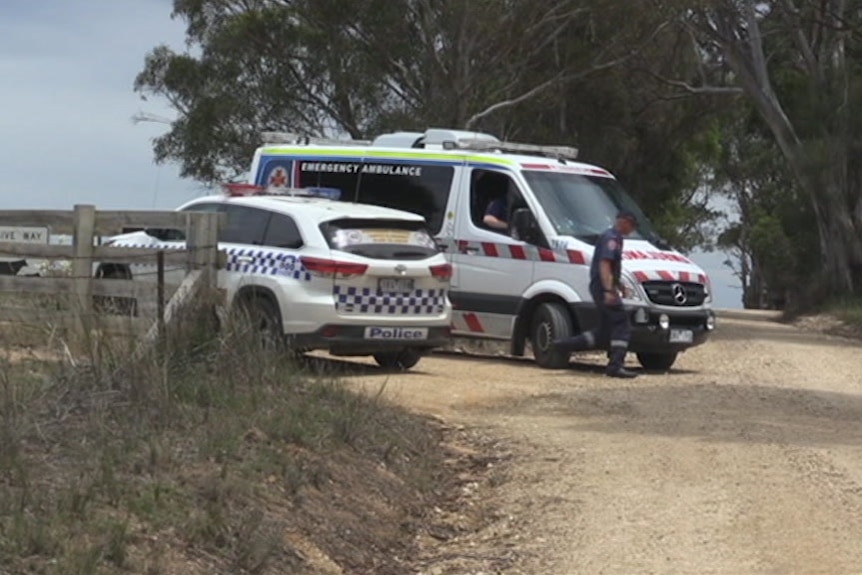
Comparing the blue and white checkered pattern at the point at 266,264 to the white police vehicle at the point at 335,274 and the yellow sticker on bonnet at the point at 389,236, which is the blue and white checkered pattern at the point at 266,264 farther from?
the yellow sticker on bonnet at the point at 389,236

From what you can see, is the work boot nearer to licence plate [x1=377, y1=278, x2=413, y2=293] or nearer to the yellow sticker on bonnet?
licence plate [x1=377, y1=278, x2=413, y2=293]

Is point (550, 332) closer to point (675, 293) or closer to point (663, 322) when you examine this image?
point (663, 322)

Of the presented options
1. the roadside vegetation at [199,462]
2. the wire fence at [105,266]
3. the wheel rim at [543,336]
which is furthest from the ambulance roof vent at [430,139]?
the roadside vegetation at [199,462]

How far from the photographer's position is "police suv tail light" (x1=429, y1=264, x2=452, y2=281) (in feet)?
50.6

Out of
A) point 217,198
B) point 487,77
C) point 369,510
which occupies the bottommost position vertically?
point 369,510

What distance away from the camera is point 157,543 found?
275 inches

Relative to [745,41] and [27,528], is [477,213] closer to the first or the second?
[27,528]

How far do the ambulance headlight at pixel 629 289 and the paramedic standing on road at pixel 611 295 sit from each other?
6.1 inches

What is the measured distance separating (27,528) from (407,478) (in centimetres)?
382

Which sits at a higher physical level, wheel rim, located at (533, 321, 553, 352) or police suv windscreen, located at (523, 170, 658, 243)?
police suv windscreen, located at (523, 170, 658, 243)

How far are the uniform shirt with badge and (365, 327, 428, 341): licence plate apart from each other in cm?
204

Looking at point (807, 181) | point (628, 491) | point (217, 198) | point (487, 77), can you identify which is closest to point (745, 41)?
point (807, 181)

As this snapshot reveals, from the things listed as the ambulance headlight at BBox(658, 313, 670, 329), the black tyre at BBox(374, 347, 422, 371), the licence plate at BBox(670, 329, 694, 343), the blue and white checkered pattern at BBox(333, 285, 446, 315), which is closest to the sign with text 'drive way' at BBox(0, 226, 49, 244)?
the blue and white checkered pattern at BBox(333, 285, 446, 315)

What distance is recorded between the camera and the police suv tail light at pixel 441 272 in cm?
1541
